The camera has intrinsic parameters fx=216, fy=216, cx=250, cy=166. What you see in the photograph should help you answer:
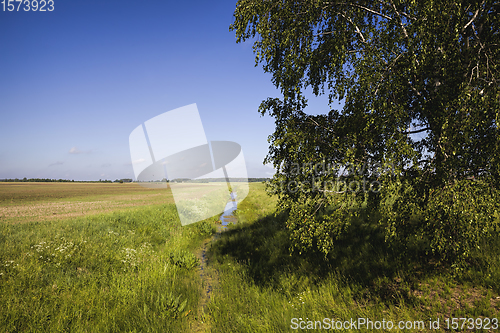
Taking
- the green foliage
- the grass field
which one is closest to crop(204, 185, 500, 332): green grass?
the grass field

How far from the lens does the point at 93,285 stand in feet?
24.5

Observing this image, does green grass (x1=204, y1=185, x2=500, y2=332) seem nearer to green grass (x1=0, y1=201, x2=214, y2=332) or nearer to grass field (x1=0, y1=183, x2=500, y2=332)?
grass field (x1=0, y1=183, x2=500, y2=332)

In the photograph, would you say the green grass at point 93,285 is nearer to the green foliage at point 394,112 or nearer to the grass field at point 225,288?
the grass field at point 225,288

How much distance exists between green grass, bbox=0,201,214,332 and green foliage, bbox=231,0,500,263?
16.2ft

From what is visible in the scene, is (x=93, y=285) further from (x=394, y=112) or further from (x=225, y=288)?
(x=394, y=112)

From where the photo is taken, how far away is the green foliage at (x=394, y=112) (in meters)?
4.64

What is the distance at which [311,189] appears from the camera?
6.37 metres

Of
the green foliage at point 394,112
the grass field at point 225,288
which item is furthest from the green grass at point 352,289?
the green foliage at point 394,112

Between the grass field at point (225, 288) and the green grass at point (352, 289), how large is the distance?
0.03 m

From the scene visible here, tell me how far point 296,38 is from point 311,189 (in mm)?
4353

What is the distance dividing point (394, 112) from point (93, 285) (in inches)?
420

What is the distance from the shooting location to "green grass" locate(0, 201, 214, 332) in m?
5.84

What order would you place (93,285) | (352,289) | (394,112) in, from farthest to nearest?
(93,285) < (352,289) < (394,112)

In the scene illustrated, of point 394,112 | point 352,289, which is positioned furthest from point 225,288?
point 394,112
